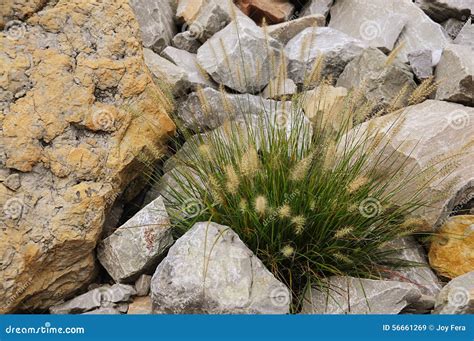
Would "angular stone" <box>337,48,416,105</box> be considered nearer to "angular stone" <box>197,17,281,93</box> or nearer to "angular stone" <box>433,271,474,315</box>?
"angular stone" <box>197,17,281,93</box>

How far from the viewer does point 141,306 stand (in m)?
4.40

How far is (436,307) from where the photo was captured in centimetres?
421

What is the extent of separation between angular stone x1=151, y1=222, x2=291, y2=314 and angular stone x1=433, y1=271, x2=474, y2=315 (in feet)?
3.22

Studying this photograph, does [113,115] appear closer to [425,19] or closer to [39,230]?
[39,230]

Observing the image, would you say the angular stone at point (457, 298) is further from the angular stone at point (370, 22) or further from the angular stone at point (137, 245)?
the angular stone at point (370, 22)

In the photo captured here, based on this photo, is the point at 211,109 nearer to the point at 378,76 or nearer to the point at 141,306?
the point at 378,76

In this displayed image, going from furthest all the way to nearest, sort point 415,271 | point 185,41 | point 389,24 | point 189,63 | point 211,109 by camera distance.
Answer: point 389,24 → point 185,41 → point 189,63 → point 211,109 → point 415,271

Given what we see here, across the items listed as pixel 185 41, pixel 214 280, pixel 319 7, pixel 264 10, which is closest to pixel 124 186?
pixel 214 280

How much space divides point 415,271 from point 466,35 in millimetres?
3366

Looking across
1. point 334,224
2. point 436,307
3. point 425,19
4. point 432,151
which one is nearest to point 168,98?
point 334,224

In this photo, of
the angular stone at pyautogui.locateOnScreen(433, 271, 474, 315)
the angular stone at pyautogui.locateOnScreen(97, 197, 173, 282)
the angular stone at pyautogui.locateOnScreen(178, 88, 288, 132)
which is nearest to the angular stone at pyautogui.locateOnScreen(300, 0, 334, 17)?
→ the angular stone at pyautogui.locateOnScreen(178, 88, 288, 132)

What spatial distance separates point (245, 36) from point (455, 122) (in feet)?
6.92

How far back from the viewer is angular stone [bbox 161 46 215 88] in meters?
5.90

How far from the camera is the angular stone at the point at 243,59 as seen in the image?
5.96 meters
